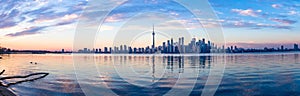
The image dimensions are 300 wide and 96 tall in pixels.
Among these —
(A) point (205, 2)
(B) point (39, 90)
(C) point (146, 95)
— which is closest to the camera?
(A) point (205, 2)

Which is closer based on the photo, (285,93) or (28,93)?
(285,93)

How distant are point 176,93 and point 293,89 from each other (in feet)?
36.6

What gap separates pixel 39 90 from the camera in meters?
30.8

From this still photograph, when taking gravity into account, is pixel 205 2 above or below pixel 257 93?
above

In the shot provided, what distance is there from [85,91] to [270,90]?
16.7 meters

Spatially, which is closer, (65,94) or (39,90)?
(65,94)

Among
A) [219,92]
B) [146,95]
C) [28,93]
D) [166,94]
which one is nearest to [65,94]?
[28,93]

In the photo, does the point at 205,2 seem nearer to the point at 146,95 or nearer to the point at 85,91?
the point at 146,95

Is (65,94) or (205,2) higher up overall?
(205,2)

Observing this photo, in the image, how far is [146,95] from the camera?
26.6 m

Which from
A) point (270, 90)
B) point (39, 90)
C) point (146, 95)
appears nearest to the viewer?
point (146, 95)

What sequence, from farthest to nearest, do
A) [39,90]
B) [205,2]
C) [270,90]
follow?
[39,90] < [270,90] < [205,2]

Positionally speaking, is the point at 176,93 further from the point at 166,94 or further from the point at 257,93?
the point at 257,93

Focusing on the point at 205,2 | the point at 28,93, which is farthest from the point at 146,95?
the point at 205,2
